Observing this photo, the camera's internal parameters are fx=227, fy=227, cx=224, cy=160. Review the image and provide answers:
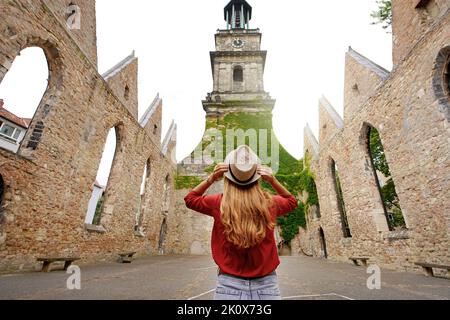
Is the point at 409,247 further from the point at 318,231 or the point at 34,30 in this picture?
the point at 34,30

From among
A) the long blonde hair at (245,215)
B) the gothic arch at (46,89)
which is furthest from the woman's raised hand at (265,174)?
the gothic arch at (46,89)

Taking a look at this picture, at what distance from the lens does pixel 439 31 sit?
6016 mm

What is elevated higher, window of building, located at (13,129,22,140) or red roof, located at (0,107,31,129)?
red roof, located at (0,107,31,129)

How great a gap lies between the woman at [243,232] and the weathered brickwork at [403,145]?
650 cm

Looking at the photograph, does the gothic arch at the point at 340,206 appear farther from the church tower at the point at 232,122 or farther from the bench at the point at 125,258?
the bench at the point at 125,258

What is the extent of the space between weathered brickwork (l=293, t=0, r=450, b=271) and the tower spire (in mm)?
20900

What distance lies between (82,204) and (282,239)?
12.3 meters

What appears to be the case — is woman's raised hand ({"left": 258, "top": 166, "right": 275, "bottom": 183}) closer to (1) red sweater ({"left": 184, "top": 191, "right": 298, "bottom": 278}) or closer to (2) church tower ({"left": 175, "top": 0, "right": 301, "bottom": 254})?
(1) red sweater ({"left": 184, "top": 191, "right": 298, "bottom": 278})

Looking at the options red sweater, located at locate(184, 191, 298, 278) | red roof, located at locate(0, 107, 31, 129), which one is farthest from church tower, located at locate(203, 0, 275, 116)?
red sweater, located at locate(184, 191, 298, 278)

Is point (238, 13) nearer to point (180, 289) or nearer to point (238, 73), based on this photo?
point (238, 73)

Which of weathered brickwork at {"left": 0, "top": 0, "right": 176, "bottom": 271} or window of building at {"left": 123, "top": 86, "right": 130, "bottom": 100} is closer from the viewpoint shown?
weathered brickwork at {"left": 0, "top": 0, "right": 176, "bottom": 271}

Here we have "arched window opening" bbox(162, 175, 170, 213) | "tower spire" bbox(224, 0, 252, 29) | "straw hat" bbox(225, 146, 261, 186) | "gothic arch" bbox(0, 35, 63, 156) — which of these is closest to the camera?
"straw hat" bbox(225, 146, 261, 186)

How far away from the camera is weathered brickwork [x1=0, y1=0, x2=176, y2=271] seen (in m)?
5.28
